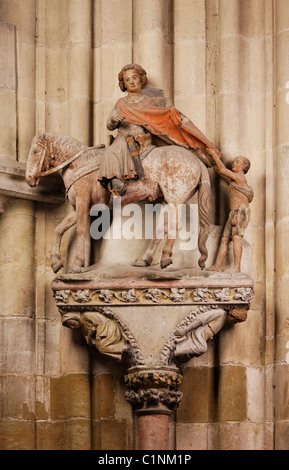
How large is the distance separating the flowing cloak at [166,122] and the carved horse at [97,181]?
10cm

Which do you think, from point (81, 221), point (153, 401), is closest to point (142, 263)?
point (81, 221)

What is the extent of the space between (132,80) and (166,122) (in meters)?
0.36

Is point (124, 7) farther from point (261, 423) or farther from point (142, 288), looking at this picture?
point (261, 423)

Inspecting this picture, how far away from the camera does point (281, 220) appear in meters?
11.7

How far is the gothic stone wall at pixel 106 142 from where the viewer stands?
1156cm

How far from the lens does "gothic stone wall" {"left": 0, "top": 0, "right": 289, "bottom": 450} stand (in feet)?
37.9

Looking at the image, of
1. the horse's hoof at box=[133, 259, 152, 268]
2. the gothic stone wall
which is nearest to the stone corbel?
the gothic stone wall

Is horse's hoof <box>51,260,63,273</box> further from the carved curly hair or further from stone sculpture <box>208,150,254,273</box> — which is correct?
the carved curly hair

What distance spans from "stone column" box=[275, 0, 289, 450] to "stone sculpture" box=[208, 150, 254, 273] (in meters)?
0.28

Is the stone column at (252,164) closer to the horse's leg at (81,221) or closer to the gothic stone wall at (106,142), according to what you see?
the gothic stone wall at (106,142)

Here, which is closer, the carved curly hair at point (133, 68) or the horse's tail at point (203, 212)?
the horse's tail at point (203, 212)

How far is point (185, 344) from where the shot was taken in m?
11.3

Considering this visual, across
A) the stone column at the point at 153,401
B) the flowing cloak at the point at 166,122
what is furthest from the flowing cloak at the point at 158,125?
the stone column at the point at 153,401

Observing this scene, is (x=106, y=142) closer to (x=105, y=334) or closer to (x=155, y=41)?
(x=155, y=41)
